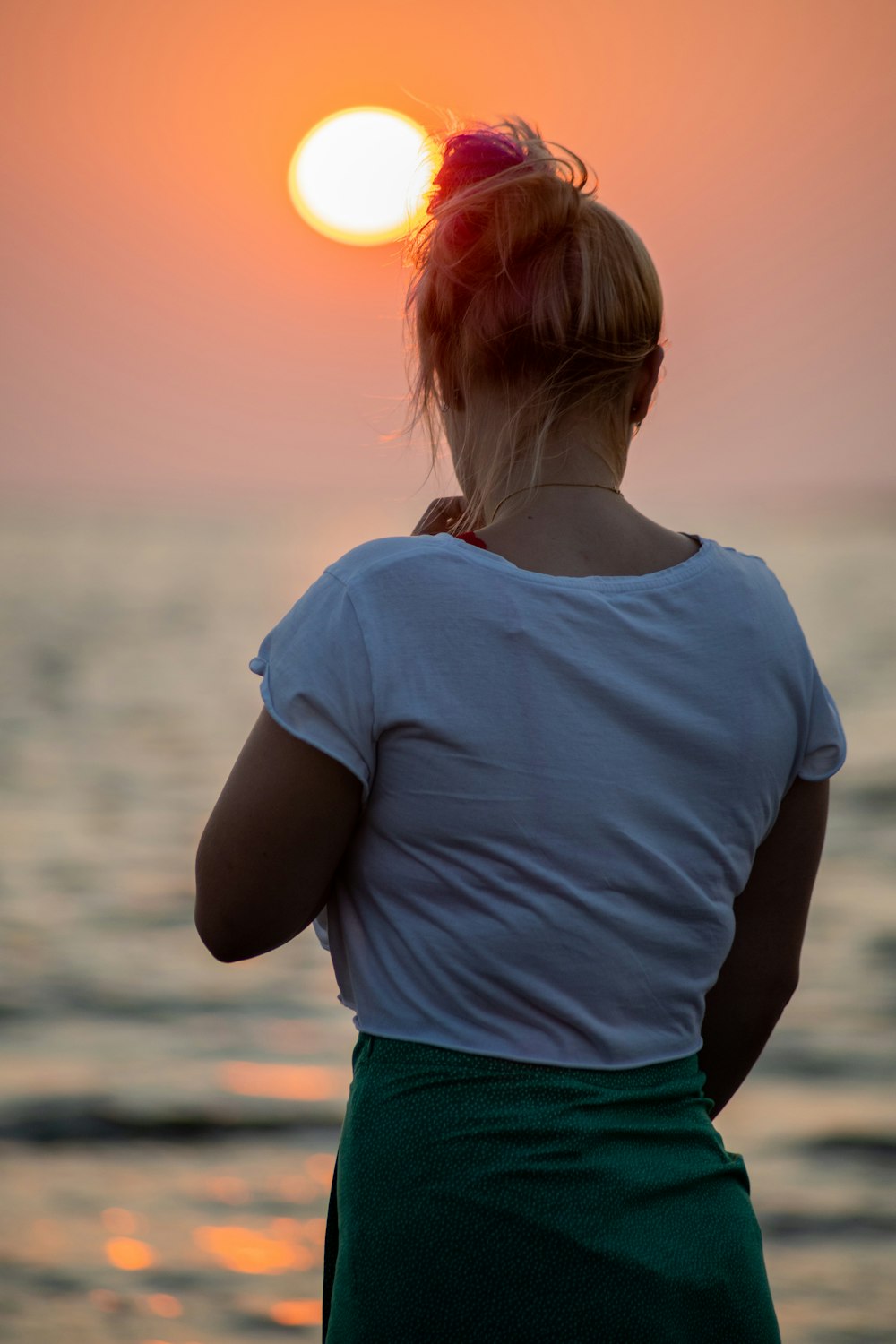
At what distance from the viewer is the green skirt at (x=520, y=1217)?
117cm

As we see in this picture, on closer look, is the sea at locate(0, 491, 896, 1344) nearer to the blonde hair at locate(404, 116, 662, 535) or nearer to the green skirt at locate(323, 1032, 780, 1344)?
the blonde hair at locate(404, 116, 662, 535)

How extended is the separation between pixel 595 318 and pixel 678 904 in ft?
1.82

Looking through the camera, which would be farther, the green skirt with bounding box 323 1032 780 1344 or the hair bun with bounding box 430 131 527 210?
the hair bun with bounding box 430 131 527 210

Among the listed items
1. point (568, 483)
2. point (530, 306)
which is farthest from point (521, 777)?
point (530, 306)

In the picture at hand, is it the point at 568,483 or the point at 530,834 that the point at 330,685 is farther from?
the point at 568,483

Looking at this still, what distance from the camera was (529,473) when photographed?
51.4 inches

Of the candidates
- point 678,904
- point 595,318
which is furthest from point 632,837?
point 595,318

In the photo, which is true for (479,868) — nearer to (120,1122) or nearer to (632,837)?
(632,837)

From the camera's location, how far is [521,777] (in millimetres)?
1169

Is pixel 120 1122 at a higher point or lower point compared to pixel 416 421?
lower

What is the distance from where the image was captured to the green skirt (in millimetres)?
1173

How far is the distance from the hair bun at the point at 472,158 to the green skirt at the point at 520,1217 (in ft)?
2.83

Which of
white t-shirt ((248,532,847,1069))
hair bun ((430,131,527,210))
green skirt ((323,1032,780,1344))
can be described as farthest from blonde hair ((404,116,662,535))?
green skirt ((323,1032,780,1344))

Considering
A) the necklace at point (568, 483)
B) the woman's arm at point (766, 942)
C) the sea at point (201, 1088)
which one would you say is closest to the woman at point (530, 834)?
the necklace at point (568, 483)
